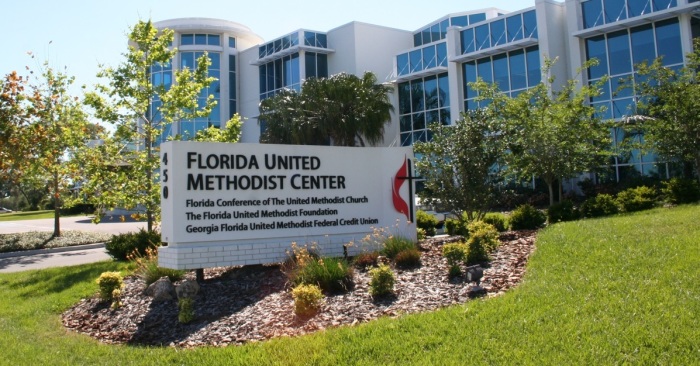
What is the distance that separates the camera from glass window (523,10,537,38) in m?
27.3

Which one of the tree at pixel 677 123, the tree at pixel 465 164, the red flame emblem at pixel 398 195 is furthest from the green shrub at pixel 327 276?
the tree at pixel 677 123

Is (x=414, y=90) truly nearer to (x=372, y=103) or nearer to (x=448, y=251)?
(x=372, y=103)

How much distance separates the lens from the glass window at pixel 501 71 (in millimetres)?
28578

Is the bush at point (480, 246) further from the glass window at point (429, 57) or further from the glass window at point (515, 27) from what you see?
the glass window at point (429, 57)

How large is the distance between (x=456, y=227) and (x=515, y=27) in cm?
1875

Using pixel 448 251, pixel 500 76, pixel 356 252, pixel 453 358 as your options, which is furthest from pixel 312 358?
pixel 500 76

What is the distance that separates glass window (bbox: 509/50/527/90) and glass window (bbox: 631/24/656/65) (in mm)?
4949

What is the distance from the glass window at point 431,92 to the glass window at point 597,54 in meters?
8.59

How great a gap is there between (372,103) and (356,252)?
63.1ft

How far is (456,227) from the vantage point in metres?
12.4

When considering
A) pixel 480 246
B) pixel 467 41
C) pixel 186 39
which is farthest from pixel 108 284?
pixel 186 39

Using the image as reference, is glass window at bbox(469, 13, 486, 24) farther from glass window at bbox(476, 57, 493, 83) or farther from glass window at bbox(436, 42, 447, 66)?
glass window at bbox(476, 57, 493, 83)

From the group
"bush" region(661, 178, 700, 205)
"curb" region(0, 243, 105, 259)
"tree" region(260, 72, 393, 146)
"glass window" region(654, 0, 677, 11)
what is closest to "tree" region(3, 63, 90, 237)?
"curb" region(0, 243, 105, 259)

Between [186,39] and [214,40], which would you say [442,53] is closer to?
[214,40]
